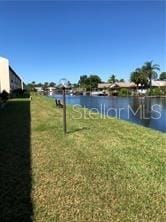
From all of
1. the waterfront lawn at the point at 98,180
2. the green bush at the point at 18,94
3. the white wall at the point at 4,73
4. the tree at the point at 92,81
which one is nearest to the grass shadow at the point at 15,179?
the waterfront lawn at the point at 98,180

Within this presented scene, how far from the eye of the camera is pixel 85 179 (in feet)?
16.9

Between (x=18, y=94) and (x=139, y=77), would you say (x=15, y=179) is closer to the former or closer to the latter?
(x=18, y=94)

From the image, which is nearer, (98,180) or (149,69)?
(98,180)

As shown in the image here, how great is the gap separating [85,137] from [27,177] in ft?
12.9

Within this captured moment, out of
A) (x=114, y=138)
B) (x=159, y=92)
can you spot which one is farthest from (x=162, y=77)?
(x=114, y=138)

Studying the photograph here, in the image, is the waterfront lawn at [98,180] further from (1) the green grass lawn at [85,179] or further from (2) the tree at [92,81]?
(2) the tree at [92,81]

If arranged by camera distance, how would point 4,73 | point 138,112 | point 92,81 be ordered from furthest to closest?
point 92,81 → point 4,73 → point 138,112

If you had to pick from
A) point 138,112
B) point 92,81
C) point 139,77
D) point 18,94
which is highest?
point 92,81

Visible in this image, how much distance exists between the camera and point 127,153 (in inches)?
275

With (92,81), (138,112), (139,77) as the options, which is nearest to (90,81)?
(92,81)

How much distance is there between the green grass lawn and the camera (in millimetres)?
3951

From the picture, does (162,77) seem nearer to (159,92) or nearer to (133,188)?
(159,92)

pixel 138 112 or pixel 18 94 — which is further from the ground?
pixel 18 94

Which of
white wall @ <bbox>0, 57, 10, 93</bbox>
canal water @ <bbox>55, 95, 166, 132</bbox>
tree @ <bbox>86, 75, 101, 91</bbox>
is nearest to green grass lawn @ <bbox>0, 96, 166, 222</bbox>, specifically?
canal water @ <bbox>55, 95, 166, 132</bbox>
